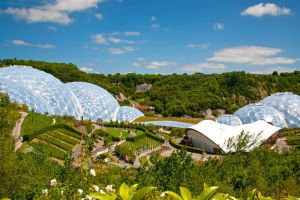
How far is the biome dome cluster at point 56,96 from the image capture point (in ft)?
159

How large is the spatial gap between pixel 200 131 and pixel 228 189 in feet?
114

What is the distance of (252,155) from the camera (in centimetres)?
2512

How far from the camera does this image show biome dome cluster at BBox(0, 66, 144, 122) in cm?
4841

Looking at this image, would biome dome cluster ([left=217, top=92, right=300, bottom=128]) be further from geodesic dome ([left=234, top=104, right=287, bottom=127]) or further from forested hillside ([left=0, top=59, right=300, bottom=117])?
forested hillside ([left=0, top=59, right=300, bottom=117])

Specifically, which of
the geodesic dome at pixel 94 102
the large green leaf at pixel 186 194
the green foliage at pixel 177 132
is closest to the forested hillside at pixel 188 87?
the geodesic dome at pixel 94 102

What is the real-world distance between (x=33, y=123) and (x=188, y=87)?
65433mm

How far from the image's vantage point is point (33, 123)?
3875 centimetres

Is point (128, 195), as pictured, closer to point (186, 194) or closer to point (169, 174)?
point (186, 194)

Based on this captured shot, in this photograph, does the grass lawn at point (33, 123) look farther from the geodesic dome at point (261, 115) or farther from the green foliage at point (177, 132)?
the geodesic dome at point (261, 115)

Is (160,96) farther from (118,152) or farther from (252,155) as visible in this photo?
(252,155)

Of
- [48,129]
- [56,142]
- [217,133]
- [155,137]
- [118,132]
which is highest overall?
[48,129]

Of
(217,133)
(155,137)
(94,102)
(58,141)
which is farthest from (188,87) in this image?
(58,141)

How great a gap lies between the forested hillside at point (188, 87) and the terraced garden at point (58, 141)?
156ft

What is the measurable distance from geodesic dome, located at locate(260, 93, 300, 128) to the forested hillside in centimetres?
1866
